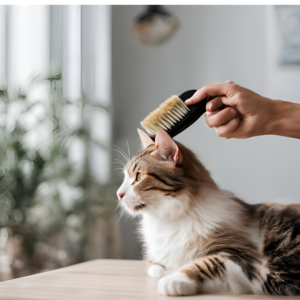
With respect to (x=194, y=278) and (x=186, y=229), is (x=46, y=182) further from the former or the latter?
(x=194, y=278)

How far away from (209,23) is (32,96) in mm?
1439

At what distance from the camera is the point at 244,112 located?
3.14ft

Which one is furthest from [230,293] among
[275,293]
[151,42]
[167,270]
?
[151,42]

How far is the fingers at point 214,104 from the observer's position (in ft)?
2.99

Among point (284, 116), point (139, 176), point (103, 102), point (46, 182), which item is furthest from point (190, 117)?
point (103, 102)

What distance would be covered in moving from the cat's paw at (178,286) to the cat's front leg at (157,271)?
0.22 metres

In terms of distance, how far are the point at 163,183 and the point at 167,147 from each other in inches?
3.9

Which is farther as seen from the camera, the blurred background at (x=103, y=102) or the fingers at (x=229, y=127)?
the blurred background at (x=103, y=102)

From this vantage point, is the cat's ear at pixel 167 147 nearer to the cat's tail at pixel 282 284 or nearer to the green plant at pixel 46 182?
the cat's tail at pixel 282 284

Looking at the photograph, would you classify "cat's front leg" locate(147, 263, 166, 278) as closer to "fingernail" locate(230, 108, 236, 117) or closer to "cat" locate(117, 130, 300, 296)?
"cat" locate(117, 130, 300, 296)

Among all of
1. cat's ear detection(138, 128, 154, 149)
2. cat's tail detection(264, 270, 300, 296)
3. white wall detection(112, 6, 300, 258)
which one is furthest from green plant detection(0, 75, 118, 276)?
cat's tail detection(264, 270, 300, 296)

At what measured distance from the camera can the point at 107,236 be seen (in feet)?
Result: 8.36

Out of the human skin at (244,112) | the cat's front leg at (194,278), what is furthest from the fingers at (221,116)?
the cat's front leg at (194,278)

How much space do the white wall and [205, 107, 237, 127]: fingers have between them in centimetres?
151
